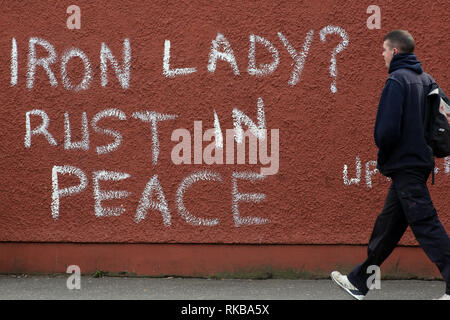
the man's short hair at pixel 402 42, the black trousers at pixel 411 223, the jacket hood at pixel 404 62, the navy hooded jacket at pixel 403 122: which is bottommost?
the black trousers at pixel 411 223

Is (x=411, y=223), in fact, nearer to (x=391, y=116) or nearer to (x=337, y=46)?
(x=391, y=116)

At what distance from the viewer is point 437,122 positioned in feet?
15.1

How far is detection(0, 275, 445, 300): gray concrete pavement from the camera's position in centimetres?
514

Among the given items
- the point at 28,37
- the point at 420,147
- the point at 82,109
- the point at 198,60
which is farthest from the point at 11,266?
the point at 420,147

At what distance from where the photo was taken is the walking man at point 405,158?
4.49 m

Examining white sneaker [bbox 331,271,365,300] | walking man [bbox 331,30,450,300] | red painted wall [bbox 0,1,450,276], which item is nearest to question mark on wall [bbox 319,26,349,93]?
red painted wall [bbox 0,1,450,276]

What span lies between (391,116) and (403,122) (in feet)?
0.50

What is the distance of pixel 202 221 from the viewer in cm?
571

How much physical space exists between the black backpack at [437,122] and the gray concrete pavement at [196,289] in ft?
3.91

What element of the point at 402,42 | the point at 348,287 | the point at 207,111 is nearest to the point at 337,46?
the point at 402,42

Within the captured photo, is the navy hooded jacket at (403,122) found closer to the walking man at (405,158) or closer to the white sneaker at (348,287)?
the walking man at (405,158)

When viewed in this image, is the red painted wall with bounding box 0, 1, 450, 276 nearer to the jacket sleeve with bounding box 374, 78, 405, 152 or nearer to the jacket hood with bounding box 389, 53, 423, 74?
the jacket hood with bounding box 389, 53, 423, 74

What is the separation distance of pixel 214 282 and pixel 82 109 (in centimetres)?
184

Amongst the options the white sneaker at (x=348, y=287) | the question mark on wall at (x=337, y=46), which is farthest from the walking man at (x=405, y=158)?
the question mark on wall at (x=337, y=46)
